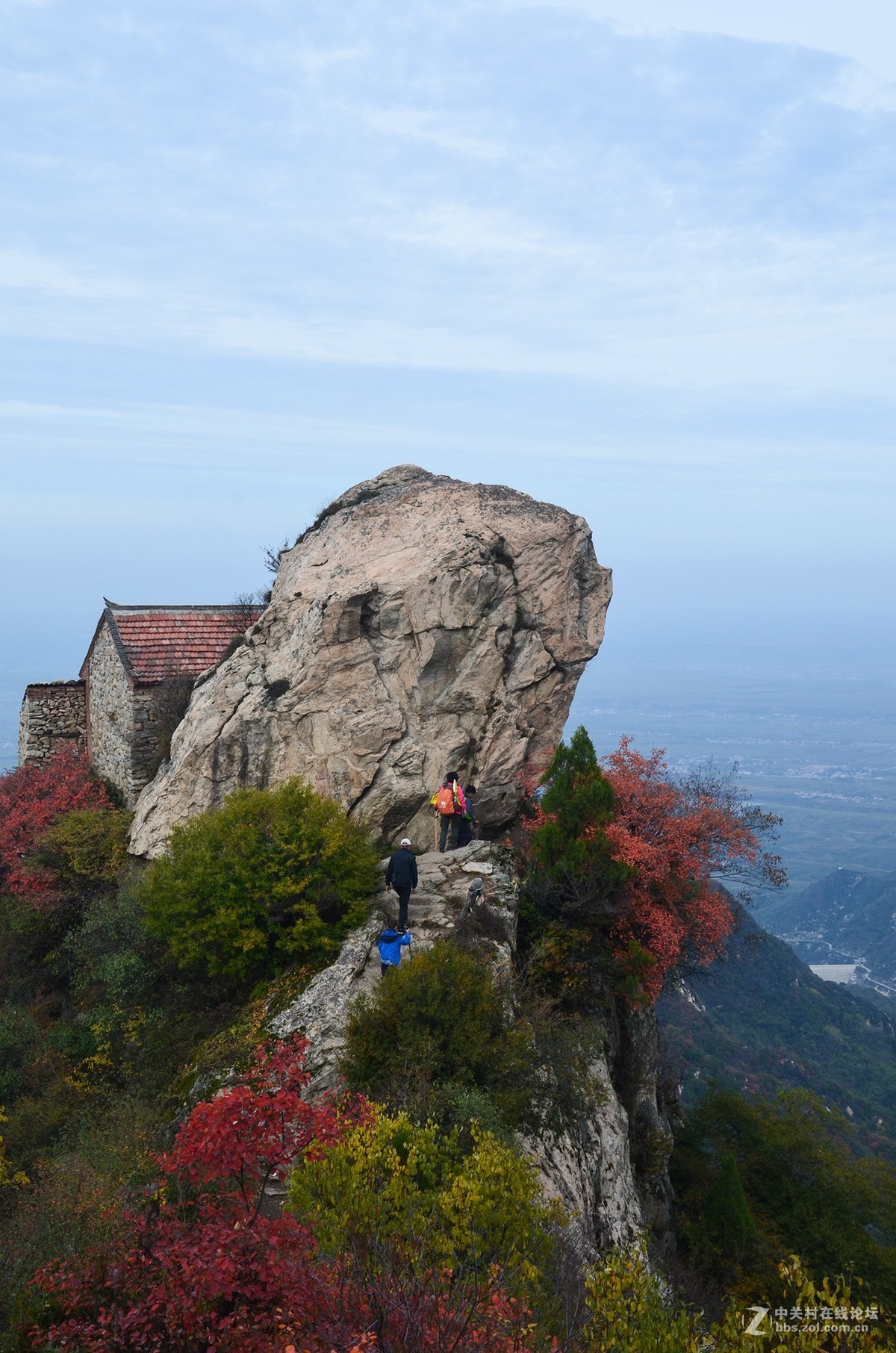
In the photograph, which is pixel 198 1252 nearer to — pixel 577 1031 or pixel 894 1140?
pixel 577 1031

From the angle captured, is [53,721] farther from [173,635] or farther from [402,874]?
[402,874]

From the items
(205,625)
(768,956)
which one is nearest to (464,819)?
(205,625)

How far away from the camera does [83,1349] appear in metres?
7.98

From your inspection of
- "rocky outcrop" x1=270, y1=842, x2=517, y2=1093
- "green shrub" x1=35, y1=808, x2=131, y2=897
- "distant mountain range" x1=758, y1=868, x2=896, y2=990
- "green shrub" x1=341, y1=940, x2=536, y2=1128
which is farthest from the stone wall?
"distant mountain range" x1=758, y1=868, x2=896, y2=990

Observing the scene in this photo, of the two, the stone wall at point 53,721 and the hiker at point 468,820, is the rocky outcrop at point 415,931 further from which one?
the stone wall at point 53,721

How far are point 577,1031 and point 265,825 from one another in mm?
5895

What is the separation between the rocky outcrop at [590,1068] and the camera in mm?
12086

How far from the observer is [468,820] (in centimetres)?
1802

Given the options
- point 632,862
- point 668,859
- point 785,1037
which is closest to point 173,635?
point 632,862

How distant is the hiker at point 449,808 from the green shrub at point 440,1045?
4.35m

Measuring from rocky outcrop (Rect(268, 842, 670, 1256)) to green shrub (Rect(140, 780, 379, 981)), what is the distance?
710mm

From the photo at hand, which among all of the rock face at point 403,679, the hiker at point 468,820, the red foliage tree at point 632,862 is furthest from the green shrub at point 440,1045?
the rock face at point 403,679

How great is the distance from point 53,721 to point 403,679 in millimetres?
11709

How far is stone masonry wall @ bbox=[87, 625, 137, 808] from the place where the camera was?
21453 mm
